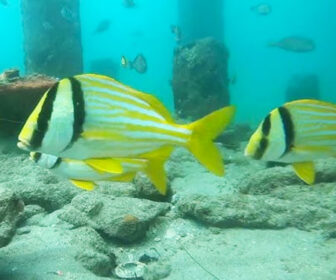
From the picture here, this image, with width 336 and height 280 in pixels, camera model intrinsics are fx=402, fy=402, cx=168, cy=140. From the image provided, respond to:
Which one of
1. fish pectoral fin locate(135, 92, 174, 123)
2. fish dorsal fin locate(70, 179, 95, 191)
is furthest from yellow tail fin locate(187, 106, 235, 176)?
fish dorsal fin locate(70, 179, 95, 191)

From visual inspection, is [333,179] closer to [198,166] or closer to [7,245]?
[198,166]

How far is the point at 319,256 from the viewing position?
4402 mm

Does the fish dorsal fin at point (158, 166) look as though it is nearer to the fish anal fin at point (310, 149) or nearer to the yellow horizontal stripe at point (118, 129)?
the yellow horizontal stripe at point (118, 129)

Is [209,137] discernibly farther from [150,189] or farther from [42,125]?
[150,189]

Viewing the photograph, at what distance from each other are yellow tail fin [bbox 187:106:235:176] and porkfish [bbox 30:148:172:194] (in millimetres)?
243

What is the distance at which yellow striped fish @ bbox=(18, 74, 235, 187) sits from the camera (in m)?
2.02

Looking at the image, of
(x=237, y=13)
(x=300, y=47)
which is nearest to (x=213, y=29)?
(x=300, y=47)

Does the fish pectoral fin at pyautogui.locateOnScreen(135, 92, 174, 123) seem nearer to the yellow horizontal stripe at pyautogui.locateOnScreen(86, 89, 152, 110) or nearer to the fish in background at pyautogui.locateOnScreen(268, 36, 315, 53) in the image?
the yellow horizontal stripe at pyautogui.locateOnScreen(86, 89, 152, 110)

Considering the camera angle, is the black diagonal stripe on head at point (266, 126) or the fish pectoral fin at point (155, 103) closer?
the fish pectoral fin at point (155, 103)

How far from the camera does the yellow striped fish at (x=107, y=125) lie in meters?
2.02

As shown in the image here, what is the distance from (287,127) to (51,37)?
1461 cm

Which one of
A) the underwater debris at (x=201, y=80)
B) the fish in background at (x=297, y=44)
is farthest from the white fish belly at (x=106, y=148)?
the fish in background at (x=297, y=44)

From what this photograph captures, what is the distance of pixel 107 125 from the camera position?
6.88ft

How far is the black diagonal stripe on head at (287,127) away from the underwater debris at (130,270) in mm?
2032
